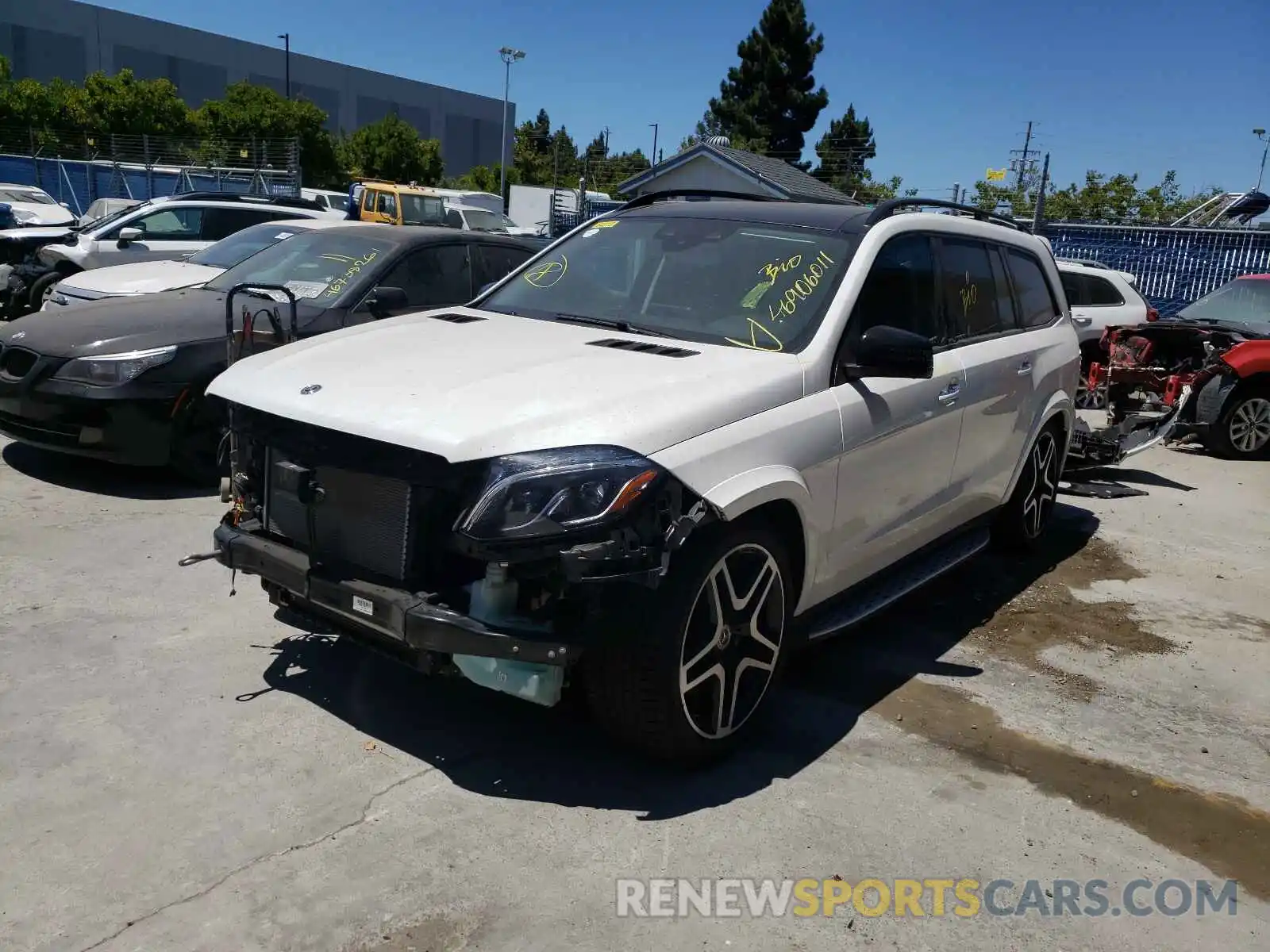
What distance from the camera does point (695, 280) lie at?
14.8ft

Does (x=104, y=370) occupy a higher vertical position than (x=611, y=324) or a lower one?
lower

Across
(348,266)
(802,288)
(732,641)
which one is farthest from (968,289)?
(348,266)

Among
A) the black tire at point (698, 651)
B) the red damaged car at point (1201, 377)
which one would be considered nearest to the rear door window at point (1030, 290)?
the black tire at point (698, 651)

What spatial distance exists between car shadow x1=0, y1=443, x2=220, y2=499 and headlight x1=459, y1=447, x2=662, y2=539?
13.8 ft

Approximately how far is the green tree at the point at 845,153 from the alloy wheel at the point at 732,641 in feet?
109

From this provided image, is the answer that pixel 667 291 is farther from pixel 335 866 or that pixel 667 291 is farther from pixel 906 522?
pixel 335 866

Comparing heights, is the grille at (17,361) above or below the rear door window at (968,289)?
below

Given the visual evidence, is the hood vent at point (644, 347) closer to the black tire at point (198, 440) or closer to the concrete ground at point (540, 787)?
the concrete ground at point (540, 787)

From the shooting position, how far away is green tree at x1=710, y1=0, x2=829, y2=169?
52375 mm

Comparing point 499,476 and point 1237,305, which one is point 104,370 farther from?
point 1237,305

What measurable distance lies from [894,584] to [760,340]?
1.35 meters

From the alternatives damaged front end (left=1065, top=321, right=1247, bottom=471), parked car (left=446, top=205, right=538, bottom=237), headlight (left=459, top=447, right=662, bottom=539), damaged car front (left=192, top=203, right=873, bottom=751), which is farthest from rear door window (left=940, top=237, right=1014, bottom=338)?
parked car (left=446, top=205, right=538, bottom=237)

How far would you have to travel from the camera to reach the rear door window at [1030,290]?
5.87 meters

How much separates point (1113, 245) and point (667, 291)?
72.8 ft
